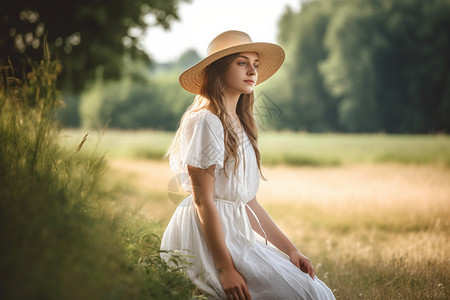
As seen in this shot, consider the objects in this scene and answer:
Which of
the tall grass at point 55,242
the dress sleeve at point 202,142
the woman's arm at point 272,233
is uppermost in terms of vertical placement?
the dress sleeve at point 202,142

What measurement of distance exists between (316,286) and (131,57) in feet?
48.6

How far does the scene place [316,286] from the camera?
2299 millimetres

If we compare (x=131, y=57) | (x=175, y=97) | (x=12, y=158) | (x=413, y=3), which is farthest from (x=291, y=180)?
(x=175, y=97)

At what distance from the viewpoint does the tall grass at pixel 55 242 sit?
142 centimetres

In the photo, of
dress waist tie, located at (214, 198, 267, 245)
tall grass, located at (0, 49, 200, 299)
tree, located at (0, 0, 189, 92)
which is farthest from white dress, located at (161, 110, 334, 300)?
tree, located at (0, 0, 189, 92)

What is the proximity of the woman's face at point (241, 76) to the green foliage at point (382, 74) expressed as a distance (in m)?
22.9

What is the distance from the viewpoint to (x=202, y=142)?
2.35 metres

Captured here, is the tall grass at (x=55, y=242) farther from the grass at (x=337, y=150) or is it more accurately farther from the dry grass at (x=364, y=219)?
the grass at (x=337, y=150)

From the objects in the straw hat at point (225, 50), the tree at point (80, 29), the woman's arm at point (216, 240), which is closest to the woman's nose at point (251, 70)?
the straw hat at point (225, 50)

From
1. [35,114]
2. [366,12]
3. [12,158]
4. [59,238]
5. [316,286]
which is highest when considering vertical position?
[366,12]

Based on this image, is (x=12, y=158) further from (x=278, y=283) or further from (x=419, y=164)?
(x=419, y=164)

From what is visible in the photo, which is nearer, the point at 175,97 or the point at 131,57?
the point at 131,57

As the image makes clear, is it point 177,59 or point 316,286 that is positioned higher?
point 177,59

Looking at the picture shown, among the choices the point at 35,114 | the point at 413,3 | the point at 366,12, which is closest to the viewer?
the point at 35,114
